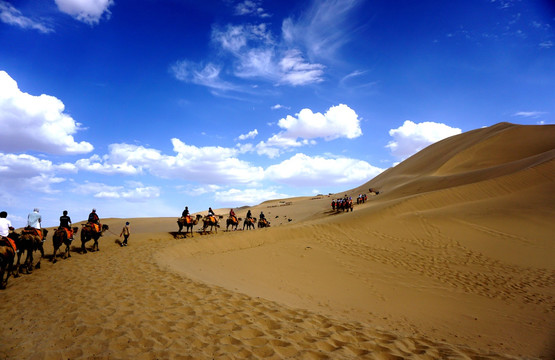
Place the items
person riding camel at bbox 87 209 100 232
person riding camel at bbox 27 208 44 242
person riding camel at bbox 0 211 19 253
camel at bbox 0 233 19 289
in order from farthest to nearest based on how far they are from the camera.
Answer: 1. person riding camel at bbox 87 209 100 232
2. person riding camel at bbox 27 208 44 242
3. person riding camel at bbox 0 211 19 253
4. camel at bbox 0 233 19 289

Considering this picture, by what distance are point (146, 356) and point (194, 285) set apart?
3579mm

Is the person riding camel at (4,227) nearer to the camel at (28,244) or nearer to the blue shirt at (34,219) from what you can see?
the camel at (28,244)

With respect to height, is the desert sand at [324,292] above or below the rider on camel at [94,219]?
below

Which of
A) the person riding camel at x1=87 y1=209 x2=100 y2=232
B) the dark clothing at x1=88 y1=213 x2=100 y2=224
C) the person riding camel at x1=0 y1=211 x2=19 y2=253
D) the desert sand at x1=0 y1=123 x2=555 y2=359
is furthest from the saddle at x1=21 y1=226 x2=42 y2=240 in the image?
the dark clothing at x1=88 y1=213 x2=100 y2=224

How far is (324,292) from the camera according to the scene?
9188 mm

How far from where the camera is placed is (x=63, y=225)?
1362 centimetres

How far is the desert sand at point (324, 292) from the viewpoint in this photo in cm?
502

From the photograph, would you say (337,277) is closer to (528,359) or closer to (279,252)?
(279,252)

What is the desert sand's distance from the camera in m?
5.02

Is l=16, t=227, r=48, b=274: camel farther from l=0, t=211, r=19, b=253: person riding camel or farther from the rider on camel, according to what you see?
the rider on camel

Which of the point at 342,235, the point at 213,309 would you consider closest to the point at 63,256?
the point at 213,309

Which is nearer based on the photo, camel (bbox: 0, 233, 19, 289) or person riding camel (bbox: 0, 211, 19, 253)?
camel (bbox: 0, 233, 19, 289)

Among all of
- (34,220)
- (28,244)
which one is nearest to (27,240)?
(28,244)

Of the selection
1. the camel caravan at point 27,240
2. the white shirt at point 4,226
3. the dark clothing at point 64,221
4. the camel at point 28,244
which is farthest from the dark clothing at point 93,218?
the white shirt at point 4,226
